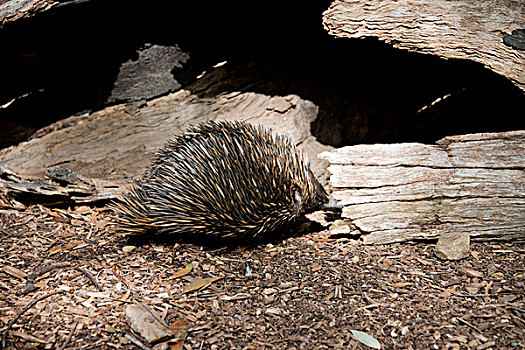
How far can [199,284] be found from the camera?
2.98 meters

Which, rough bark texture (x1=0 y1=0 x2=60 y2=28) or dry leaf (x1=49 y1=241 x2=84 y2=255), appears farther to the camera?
rough bark texture (x1=0 y1=0 x2=60 y2=28)

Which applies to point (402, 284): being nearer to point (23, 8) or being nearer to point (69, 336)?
point (69, 336)

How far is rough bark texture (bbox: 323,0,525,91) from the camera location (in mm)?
3369

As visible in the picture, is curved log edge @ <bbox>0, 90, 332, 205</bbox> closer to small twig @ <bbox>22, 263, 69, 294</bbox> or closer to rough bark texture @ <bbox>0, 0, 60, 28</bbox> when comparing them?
small twig @ <bbox>22, 263, 69, 294</bbox>

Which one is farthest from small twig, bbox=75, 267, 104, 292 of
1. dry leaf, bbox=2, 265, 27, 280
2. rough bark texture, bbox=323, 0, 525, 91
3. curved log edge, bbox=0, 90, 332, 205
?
rough bark texture, bbox=323, 0, 525, 91

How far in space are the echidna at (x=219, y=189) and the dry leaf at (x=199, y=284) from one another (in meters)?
0.46

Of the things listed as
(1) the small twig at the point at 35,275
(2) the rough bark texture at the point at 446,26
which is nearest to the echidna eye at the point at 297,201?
(2) the rough bark texture at the point at 446,26

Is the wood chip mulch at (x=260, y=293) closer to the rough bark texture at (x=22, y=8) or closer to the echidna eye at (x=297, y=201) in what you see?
the echidna eye at (x=297, y=201)

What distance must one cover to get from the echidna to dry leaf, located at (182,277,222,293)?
456 mm

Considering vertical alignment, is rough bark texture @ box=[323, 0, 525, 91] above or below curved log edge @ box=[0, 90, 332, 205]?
above

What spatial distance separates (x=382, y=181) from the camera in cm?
343

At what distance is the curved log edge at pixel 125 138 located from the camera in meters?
4.16

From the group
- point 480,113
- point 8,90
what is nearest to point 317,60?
point 480,113

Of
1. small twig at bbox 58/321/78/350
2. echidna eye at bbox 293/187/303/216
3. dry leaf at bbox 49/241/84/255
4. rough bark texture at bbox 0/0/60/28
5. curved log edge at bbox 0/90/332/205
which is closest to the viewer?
small twig at bbox 58/321/78/350
